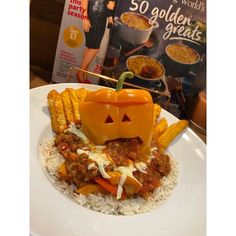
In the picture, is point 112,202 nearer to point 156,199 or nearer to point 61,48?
point 156,199

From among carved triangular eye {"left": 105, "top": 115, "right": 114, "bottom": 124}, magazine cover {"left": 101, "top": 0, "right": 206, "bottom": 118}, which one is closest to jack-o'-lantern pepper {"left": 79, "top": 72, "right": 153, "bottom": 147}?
carved triangular eye {"left": 105, "top": 115, "right": 114, "bottom": 124}

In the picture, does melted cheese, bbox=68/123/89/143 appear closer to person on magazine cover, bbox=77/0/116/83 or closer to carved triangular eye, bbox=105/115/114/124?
carved triangular eye, bbox=105/115/114/124

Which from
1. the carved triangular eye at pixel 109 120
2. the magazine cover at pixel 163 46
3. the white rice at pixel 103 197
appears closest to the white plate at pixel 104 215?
the white rice at pixel 103 197

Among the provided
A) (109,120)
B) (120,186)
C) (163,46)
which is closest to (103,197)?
(120,186)

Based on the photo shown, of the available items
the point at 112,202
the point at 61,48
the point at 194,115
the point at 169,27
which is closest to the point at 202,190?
the point at 112,202

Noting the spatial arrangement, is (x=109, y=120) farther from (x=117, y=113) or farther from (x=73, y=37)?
(x=73, y=37)

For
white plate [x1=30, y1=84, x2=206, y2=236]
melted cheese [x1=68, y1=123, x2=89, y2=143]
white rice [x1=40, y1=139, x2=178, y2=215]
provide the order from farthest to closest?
melted cheese [x1=68, y1=123, x2=89, y2=143]
white rice [x1=40, y1=139, x2=178, y2=215]
white plate [x1=30, y1=84, x2=206, y2=236]

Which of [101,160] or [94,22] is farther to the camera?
[94,22]
